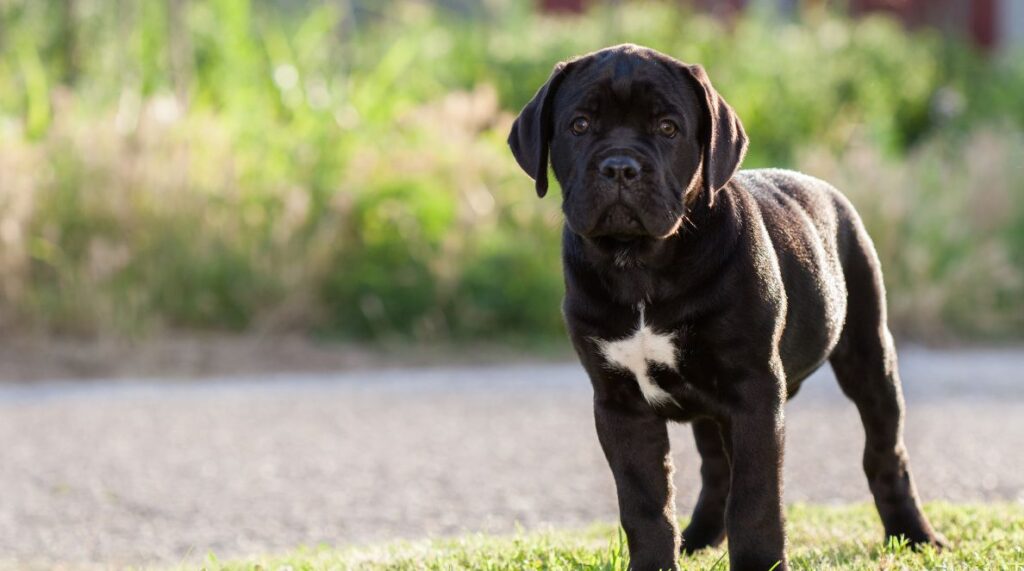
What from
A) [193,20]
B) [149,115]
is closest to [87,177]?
[149,115]

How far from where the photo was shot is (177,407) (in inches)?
351

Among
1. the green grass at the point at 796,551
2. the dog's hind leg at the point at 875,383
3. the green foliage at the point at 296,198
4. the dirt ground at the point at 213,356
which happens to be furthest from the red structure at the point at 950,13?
the dog's hind leg at the point at 875,383

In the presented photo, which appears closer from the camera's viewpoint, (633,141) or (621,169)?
(621,169)

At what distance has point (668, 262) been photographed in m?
3.88

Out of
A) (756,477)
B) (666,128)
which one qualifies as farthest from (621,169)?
(756,477)

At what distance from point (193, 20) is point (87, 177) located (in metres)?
5.14

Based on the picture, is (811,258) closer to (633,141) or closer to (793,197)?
(793,197)

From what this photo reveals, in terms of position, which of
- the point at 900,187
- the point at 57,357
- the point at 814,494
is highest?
the point at 900,187

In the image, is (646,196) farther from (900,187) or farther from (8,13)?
(8,13)

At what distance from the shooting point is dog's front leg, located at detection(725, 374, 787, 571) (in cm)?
376

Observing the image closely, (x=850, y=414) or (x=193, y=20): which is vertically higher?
(x=193, y=20)

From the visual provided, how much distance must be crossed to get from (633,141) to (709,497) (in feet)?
4.85

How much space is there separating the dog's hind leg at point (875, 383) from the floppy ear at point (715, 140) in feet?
2.54

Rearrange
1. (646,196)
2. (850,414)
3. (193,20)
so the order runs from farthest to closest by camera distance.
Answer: (193,20) → (850,414) → (646,196)
